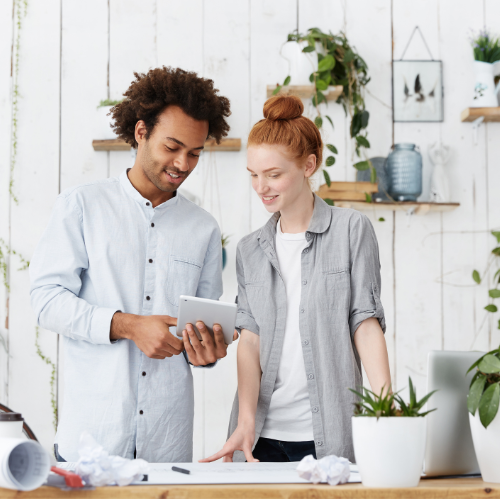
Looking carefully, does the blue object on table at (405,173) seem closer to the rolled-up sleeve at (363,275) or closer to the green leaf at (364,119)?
the green leaf at (364,119)

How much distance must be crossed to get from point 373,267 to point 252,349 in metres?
0.36

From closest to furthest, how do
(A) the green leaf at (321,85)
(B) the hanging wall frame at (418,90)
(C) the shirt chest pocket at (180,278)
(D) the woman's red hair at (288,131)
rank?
(D) the woman's red hair at (288,131)
(C) the shirt chest pocket at (180,278)
(A) the green leaf at (321,85)
(B) the hanging wall frame at (418,90)

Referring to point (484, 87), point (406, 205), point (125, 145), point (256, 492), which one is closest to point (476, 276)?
point (406, 205)

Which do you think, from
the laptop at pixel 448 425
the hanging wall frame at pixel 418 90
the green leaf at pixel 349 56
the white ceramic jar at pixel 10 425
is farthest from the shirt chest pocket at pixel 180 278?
the hanging wall frame at pixel 418 90

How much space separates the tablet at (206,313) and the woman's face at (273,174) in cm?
32

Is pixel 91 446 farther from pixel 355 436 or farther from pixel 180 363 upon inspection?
pixel 180 363

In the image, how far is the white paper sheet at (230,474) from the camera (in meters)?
1.00

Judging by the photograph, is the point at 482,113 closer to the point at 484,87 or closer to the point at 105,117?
the point at 484,87

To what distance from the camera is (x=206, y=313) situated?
1.30 metres

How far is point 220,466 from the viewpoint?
1.16 metres

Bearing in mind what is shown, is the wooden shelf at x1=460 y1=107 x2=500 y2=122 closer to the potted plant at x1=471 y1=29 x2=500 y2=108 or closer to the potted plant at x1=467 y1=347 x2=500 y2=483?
the potted plant at x1=471 y1=29 x2=500 y2=108

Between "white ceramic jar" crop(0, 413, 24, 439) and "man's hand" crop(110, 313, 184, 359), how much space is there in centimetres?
39

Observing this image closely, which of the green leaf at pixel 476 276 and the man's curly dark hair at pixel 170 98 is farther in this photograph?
the green leaf at pixel 476 276

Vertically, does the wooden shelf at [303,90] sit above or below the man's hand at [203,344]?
above
